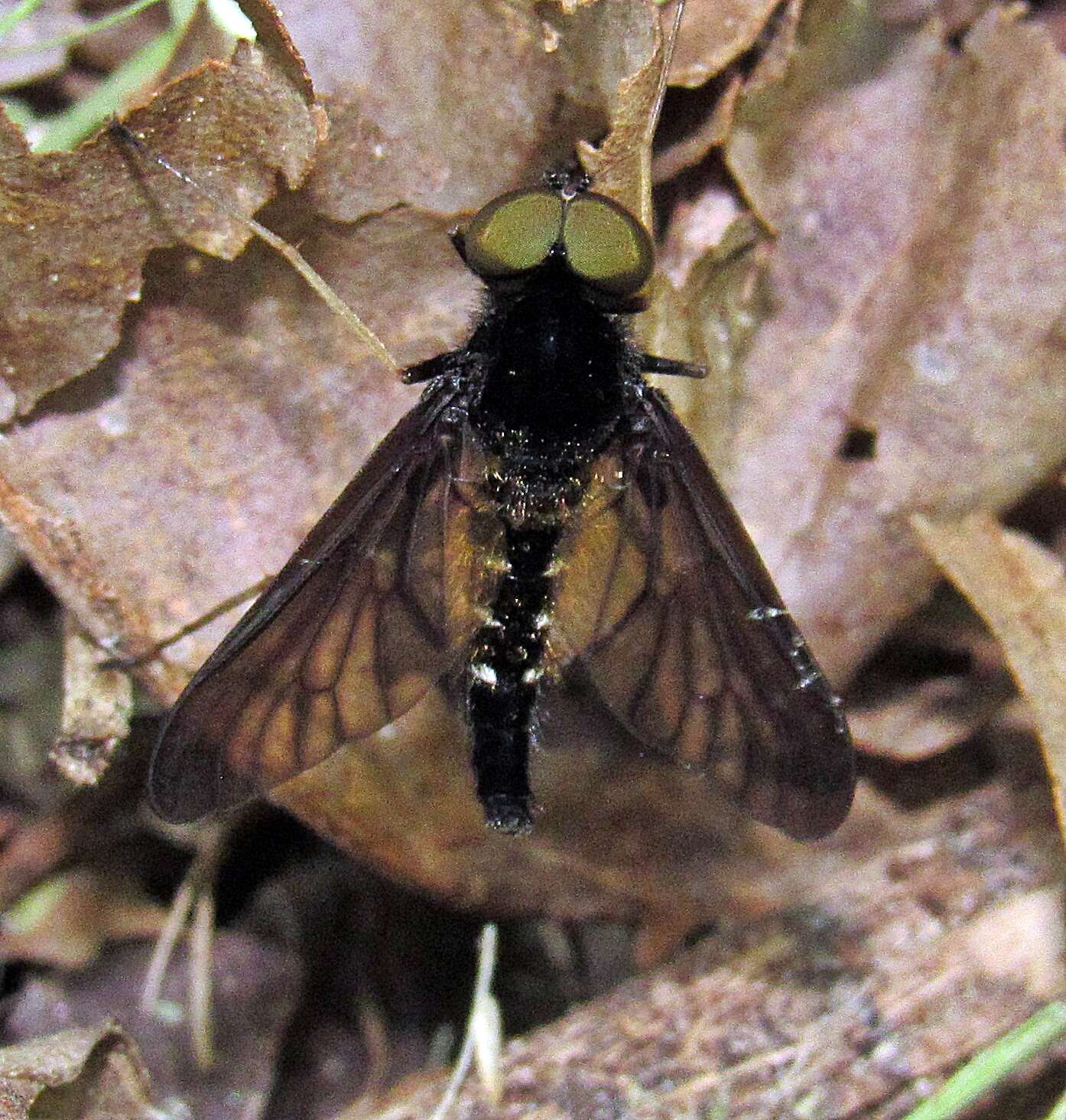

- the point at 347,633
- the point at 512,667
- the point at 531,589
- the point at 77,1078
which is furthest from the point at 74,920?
the point at 531,589

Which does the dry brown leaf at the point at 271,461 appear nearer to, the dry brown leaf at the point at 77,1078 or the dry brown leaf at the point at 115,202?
the dry brown leaf at the point at 115,202

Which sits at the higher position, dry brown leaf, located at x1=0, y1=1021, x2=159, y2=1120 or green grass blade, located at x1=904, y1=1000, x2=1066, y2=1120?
dry brown leaf, located at x1=0, y1=1021, x2=159, y2=1120

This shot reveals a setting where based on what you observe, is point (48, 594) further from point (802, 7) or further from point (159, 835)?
point (802, 7)

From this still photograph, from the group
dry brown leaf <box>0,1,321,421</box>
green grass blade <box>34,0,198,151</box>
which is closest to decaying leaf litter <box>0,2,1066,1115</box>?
dry brown leaf <box>0,1,321,421</box>

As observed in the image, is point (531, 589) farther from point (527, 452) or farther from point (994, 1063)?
point (994, 1063)

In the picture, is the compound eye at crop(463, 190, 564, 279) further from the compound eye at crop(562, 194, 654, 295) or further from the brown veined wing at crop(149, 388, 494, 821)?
the brown veined wing at crop(149, 388, 494, 821)

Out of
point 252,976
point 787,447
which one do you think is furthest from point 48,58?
point 252,976
